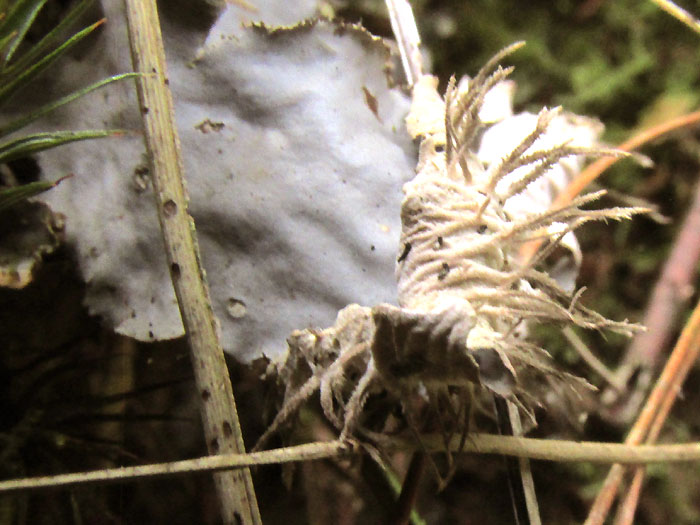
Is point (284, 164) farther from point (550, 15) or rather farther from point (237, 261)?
point (550, 15)

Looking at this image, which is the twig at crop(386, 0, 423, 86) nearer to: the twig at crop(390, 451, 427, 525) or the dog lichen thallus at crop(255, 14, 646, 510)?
the dog lichen thallus at crop(255, 14, 646, 510)

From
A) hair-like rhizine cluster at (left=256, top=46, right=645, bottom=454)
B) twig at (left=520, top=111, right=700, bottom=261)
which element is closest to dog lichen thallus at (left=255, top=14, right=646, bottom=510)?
hair-like rhizine cluster at (left=256, top=46, right=645, bottom=454)

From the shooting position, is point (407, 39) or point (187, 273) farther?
point (407, 39)

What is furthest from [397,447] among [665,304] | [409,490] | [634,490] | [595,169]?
[665,304]

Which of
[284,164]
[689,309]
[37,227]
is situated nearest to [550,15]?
[689,309]

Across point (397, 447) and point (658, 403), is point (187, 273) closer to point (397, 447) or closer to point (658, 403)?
point (397, 447)
